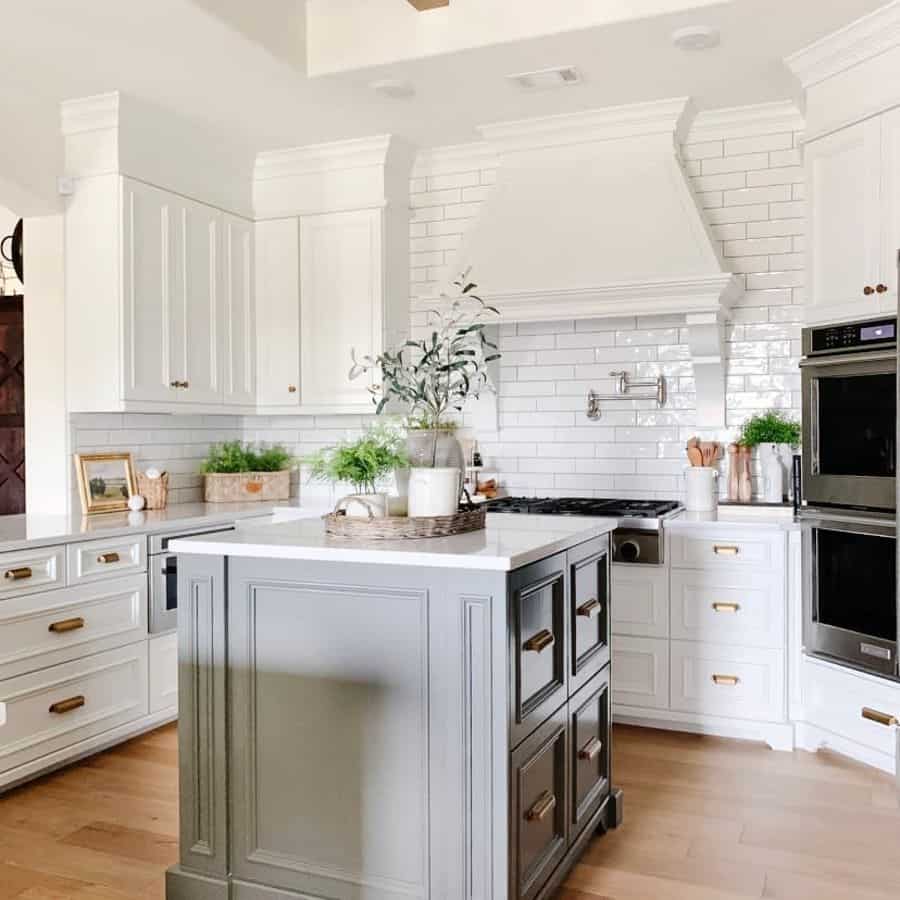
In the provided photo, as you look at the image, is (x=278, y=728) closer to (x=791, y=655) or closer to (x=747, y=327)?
(x=791, y=655)

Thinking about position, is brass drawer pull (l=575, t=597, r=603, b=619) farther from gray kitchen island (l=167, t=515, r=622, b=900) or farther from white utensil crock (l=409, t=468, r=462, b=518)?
white utensil crock (l=409, t=468, r=462, b=518)

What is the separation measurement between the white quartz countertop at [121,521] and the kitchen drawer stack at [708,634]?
1.65 metres

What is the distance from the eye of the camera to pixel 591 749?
2834 mm

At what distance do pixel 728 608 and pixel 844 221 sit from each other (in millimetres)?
1616

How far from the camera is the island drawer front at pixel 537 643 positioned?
2.26 meters

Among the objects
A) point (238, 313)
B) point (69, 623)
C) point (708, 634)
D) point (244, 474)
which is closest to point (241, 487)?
point (244, 474)

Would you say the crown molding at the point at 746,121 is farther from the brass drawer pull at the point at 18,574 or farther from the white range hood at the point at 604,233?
the brass drawer pull at the point at 18,574

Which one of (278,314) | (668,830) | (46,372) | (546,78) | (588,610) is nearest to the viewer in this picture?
(588,610)

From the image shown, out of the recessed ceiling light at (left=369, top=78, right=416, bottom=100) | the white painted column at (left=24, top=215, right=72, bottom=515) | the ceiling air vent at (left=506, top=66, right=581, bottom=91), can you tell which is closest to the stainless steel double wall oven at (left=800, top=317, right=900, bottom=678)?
the ceiling air vent at (left=506, top=66, right=581, bottom=91)

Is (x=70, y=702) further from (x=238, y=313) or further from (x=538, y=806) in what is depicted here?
(x=238, y=313)

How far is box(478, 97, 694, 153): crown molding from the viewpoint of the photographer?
4387 mm

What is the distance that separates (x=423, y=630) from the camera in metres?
2.30

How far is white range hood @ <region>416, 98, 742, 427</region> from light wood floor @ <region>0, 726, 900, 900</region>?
1.69 metres

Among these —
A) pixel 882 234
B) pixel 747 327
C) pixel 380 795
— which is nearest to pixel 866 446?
pixel 882 234
